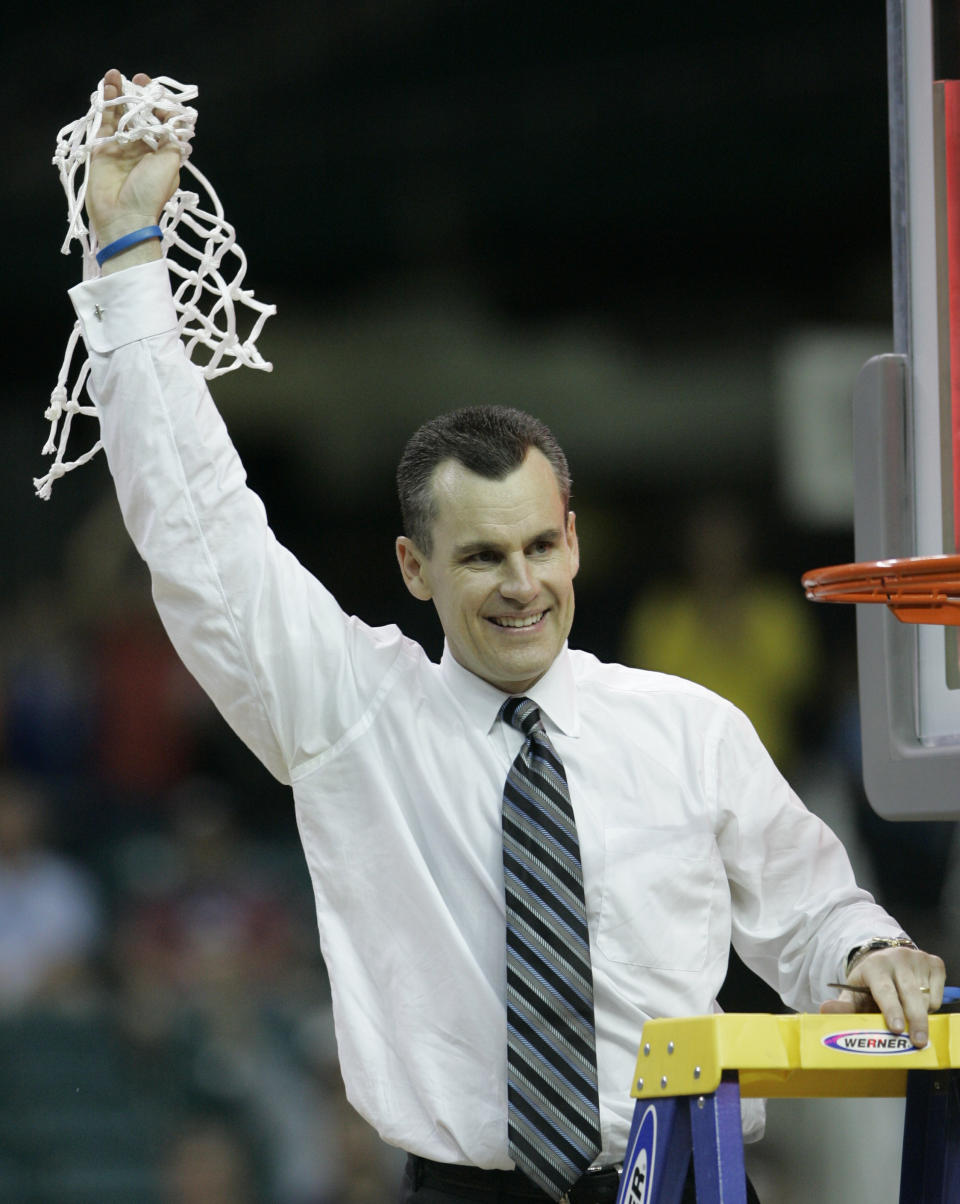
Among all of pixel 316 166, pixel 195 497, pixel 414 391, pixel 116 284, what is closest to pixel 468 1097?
pixel 195 497

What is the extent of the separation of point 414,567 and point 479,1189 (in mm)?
714

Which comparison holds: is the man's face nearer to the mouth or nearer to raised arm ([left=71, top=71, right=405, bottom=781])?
the mouth

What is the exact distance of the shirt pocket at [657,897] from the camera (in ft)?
5.95

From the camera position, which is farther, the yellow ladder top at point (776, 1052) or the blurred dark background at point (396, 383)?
the blurred dark background at point (396, 383)

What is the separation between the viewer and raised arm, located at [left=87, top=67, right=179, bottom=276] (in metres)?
1.80

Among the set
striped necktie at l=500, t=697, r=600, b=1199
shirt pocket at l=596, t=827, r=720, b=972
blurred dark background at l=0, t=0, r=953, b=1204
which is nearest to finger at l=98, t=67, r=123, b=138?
striped necktie at l=500, t=697, r=600, b=1199

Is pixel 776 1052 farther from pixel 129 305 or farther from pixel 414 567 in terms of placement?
pixel 129 305

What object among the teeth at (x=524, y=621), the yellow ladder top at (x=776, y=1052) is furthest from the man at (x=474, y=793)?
the yellow ladder top at (x=776, y=1052)

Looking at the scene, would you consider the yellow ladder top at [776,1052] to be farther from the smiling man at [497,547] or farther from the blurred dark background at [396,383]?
the blurred dark background at [396,383]

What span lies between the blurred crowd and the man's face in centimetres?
252

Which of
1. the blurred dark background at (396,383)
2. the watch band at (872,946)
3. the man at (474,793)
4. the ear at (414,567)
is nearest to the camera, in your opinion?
the watch band at (872,946)

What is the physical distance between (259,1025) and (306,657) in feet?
8.77

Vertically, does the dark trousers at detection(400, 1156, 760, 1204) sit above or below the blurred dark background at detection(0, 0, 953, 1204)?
below

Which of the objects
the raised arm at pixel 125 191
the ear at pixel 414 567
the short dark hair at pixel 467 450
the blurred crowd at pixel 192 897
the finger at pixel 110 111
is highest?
the finger at pixel 110 111
